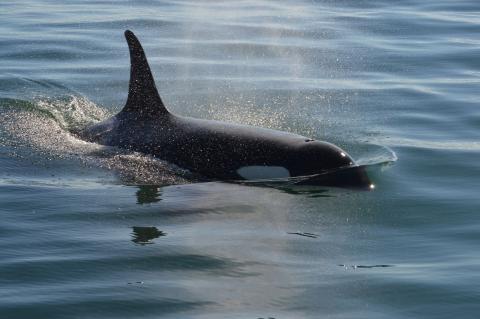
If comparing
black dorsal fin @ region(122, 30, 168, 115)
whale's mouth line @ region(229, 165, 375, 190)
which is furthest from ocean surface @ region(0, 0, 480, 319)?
black dorsal fin @ region(122, 30, 168, 115)

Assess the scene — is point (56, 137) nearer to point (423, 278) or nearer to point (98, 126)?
point (98, 126)

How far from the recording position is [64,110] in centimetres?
1212

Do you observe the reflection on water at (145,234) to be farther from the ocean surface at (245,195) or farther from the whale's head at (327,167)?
the whale's head at (327,167)

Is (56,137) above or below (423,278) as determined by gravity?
above

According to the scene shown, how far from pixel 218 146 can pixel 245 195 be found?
100 cm

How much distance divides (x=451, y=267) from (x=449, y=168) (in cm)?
317

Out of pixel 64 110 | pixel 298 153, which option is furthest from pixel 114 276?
pixel 64 110

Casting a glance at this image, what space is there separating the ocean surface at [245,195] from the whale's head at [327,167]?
0.19m

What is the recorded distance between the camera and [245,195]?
8516mm

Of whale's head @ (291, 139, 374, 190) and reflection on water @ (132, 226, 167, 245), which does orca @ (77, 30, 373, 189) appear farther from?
reflection on water @ (132, 226, 167, 245)

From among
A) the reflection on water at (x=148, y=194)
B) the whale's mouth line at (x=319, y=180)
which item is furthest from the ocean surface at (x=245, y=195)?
the whale's mouth line at (x=319, y=180)

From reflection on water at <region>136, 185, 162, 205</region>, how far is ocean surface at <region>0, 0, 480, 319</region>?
0.06 ft

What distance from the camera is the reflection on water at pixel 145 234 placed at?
23.2ft

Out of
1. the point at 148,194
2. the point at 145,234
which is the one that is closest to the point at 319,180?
the point at 148,194
